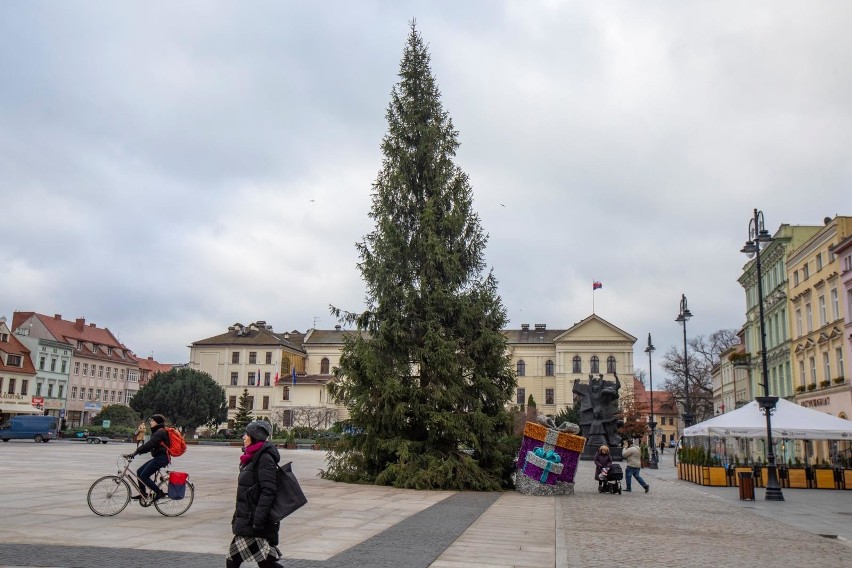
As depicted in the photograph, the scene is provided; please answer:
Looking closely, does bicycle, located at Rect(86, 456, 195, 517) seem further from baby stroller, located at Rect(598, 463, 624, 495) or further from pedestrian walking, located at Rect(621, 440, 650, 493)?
pedestrian walking, located at Rect(621, 440, 650, 493)

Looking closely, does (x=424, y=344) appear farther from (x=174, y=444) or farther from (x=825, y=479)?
(x=825, y=479)

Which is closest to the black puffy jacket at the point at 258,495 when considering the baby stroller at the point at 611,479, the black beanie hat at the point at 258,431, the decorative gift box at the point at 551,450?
the black beanie hat at the point at 258,431

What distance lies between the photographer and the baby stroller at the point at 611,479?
22.1 m

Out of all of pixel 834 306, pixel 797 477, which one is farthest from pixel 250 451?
pixel 834 306

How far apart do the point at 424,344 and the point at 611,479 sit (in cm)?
704

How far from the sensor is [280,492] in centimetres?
640

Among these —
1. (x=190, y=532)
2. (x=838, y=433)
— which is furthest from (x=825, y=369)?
(x=190, y=532)

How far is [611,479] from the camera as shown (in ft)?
73.5

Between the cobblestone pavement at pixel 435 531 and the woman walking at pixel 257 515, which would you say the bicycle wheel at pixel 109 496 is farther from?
the woman walking at pixel 257 515

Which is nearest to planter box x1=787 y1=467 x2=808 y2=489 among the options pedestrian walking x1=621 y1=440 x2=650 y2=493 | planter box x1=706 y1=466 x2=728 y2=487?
planter box x1=706 y1=466 x2=728 y2=487

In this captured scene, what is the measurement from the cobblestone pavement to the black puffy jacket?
2.27m

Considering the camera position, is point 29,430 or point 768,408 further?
point 29,430

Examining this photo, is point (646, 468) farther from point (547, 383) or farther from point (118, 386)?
point (118, 386)

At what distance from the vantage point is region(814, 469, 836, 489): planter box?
2714 centimetres
